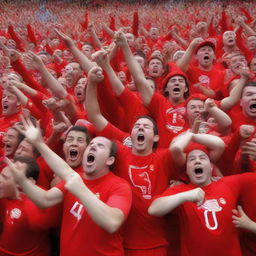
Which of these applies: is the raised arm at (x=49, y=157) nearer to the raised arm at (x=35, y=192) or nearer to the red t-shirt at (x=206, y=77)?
the raised arm at (x=35, y=192)

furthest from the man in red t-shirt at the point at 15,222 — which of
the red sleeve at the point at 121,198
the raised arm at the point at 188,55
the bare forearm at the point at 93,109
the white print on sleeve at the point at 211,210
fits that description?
the raised arm at the point at 188,55

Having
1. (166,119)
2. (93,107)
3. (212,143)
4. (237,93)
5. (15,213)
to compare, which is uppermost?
(93,107)

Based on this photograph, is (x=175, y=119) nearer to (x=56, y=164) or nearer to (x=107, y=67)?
(x=107, y=67)

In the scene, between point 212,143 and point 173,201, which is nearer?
point 173,201

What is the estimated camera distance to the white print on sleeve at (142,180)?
3115 mm

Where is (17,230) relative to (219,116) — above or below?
below

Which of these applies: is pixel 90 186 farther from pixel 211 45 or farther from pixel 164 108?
pixel 211 45

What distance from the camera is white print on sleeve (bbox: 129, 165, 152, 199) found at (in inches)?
123

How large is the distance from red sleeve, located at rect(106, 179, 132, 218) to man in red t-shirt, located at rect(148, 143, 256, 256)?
8.7 inches

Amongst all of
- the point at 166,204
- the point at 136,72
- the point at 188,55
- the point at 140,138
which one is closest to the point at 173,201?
the point at 166,204

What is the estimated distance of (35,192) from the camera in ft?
8.84

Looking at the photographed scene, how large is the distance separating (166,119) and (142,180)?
102cm

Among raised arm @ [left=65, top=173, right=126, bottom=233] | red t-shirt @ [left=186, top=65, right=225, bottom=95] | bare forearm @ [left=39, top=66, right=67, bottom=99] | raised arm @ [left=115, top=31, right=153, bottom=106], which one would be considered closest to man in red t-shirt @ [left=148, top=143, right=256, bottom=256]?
raised arm @ [left=65, top=173, right=126, bottom=233]

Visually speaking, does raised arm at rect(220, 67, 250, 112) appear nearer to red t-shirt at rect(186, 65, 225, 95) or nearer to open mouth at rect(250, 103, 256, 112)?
open mouth at rect(250, 103, 256, 112)
